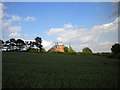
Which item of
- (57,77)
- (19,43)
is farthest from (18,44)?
(57,77)

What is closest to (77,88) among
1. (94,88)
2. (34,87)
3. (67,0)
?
(94,88)

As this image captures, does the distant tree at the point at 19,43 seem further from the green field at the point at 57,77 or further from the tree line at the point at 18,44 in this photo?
the green field at the point at 57,77

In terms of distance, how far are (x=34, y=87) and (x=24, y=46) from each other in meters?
46.8

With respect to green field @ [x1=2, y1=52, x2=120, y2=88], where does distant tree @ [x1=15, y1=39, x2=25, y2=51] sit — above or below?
above

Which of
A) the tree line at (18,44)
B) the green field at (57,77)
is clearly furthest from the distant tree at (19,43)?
the green field at (57,77)

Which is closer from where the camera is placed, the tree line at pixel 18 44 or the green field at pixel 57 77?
the green field at pixel 57 77

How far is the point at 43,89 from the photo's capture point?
2184mm

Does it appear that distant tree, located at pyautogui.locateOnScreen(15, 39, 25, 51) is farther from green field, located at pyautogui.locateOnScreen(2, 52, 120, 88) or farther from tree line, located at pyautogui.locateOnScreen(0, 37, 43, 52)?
green field, located at pyautogui.locateOnScreen(2, 52, 120, 88)

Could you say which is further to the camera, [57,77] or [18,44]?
[18,44]

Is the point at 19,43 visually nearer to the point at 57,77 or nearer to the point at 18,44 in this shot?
the point at 18,44

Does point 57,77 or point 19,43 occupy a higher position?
point 19,43

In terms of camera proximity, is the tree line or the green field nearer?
the green field

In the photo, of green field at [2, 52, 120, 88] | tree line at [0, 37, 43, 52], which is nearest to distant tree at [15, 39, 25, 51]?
tree line at [0, 37, 43, 52]

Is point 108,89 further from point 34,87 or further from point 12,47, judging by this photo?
point 12,47
